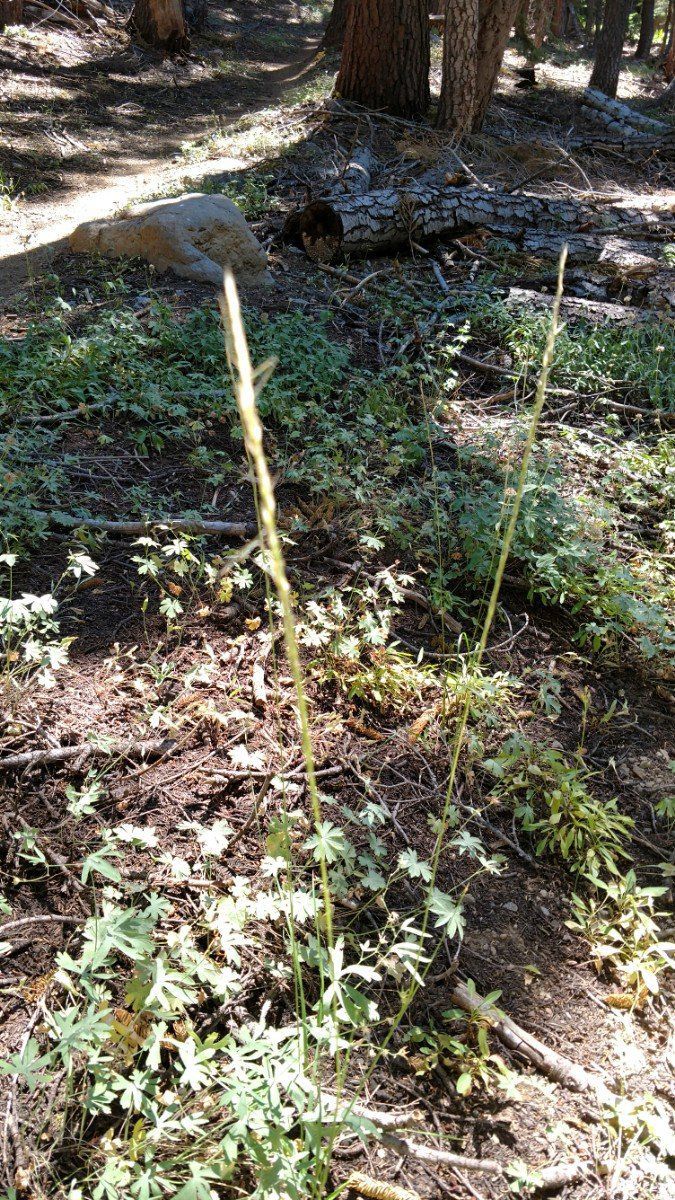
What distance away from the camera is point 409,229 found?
7.70m

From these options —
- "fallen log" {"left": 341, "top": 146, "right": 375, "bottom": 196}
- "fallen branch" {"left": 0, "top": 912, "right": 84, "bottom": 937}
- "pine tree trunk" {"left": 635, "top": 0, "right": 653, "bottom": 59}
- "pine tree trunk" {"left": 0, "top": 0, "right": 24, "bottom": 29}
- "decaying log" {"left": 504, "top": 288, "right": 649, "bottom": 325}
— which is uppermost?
"pine tree trunk" {"left": 635, "top": 0, "right": 653, "bottom": 59}

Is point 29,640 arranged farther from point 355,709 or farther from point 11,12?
point 11,12

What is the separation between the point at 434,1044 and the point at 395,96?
11264mm

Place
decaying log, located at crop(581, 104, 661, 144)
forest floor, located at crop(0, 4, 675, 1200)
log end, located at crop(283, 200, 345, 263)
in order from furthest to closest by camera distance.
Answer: decaying log, located at crop(581, 104, 661, 144) < log end, located at crop(283, 200, 345, 263) < forest floor, located at crop(0, 4, 675, 1200)

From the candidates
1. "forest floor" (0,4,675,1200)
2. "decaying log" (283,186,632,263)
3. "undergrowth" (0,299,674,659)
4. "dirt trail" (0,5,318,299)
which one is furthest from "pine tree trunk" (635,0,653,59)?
"undergrowth" (0,299,674,659)

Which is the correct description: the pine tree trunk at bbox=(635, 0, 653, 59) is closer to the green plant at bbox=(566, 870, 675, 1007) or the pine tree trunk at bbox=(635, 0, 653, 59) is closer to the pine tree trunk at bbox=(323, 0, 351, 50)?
the pine tree trunk at bbox=(323, 0, 351, 50)

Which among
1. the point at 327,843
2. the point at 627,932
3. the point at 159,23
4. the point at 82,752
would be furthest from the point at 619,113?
the point at 327,843

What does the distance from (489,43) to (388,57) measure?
1275 mm

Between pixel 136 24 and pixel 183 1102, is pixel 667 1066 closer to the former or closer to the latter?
pixel 183 1102

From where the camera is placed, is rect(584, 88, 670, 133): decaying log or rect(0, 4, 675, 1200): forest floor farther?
rect(584, 88, 670, 133): decaying log

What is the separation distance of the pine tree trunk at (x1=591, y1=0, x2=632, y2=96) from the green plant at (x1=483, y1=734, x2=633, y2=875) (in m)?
17.8

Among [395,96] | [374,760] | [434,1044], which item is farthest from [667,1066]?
[395,96]

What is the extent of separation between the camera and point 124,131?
11.9 metres

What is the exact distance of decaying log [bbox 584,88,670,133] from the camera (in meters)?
13.8
